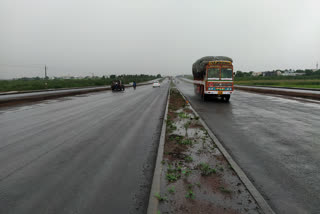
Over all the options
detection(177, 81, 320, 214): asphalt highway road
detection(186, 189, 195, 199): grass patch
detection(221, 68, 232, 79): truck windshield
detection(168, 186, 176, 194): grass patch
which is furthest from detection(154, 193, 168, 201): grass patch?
detection(221, 68, 232, 79): truck windshield

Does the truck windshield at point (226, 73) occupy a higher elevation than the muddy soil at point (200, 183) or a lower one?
higher

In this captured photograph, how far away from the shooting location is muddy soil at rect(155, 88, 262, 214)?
299 cm

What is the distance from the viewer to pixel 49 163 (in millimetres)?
4711

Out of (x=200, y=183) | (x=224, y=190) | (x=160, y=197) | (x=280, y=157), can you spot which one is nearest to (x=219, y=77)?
(x=280, y=157)

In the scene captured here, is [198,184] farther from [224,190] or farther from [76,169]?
[76,169]

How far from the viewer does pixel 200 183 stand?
12.2 feet

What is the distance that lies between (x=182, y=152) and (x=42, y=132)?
5.71 meters

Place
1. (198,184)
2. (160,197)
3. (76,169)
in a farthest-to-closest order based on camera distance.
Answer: (76,169), (198,184), (160,197)

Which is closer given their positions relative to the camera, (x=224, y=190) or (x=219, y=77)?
(x=224, y=190)

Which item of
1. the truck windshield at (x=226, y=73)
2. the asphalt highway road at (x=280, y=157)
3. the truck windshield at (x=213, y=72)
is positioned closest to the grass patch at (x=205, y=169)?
the asphalt highway road at (x=280, y=157)

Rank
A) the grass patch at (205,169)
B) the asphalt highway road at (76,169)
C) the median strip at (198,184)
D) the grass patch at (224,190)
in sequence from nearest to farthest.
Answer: the median strip at (198,184) < the asphalt highway road at (76,169) < the grass patch at (224,190) < the grass patch at (205,169)

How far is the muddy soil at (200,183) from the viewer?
299cm

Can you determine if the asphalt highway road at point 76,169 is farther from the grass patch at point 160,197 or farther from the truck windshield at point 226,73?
the truck windshield at point 226,73

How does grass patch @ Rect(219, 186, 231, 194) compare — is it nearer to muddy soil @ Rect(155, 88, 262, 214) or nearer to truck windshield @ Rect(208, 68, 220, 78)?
muddy soil @ Rect(155, 88, 262, 214)
